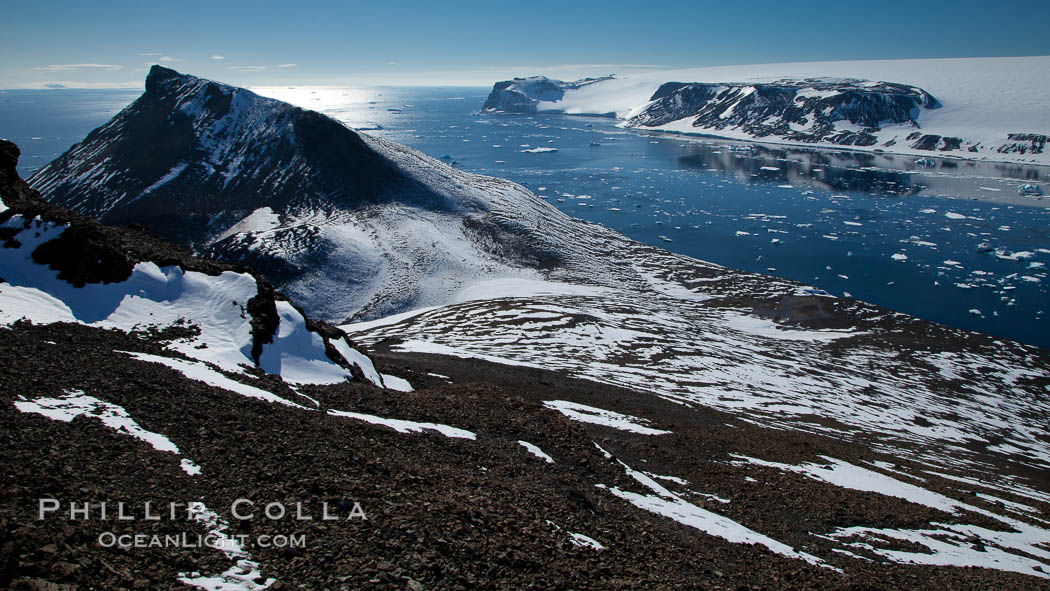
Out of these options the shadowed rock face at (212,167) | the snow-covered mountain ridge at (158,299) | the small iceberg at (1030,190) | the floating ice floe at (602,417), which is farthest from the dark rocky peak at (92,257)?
→ the small iceberg at (1030,190)

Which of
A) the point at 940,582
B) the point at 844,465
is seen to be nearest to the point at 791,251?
the point at 844,465

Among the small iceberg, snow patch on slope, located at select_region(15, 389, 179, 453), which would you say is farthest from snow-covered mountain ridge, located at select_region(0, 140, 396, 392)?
the small iceberg

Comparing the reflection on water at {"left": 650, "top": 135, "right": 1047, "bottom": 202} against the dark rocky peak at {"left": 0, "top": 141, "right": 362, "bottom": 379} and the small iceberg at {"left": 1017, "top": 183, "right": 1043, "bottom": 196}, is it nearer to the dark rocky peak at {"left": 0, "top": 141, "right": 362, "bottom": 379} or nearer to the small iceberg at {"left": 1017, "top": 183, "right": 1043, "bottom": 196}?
the small iceberg at {"left": 1017, "top": 183, "right": 1043, "bottom": 196}

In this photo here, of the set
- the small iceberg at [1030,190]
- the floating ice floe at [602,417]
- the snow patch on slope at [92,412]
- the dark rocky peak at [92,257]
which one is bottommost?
the floating ice floe at [602,417]

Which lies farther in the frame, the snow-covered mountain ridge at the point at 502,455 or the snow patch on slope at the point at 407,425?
the snow patch on slope at the point at 407,425

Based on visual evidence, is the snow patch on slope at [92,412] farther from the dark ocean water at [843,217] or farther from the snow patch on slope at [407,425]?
the dark ocean water at [843,217]

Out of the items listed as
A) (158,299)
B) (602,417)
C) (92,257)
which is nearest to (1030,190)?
(602,417)

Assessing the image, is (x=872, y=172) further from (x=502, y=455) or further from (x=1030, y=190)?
(x=502, y=455)

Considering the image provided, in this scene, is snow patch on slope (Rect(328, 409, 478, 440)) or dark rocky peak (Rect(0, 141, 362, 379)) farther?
dark rocky peak (Rect(0, 141, 362, 379))

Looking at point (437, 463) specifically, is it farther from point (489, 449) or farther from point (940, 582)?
point (940, 582)
